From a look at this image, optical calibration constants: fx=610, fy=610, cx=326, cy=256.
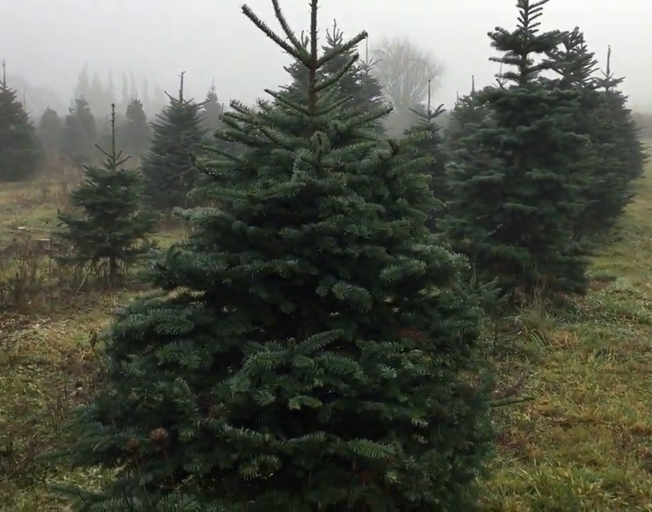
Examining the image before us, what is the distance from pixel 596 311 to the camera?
8984mm

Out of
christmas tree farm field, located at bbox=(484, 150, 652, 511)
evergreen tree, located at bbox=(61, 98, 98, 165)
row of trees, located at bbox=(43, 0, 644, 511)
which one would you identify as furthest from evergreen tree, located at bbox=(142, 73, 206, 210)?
evergreen tree, located at bbox=(61, 98, 98, 165)

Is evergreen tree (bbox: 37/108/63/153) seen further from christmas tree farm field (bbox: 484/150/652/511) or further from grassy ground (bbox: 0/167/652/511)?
christmas tree farm field (bbox: 484/150/652/511)

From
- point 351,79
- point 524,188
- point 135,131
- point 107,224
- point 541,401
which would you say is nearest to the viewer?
point 541,401

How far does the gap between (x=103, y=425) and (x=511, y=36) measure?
803cm

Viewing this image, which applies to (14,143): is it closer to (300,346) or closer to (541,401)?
(541,401)

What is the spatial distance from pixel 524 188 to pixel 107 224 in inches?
279

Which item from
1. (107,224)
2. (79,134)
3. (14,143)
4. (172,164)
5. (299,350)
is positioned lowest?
(299,350)

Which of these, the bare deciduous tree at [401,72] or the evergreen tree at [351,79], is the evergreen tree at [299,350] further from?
the bare deciduous tree at [401,72]

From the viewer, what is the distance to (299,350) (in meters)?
3.01

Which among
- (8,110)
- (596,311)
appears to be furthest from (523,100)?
(8,110)

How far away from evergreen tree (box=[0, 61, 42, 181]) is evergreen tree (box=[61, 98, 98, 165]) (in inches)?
295

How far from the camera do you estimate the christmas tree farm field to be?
428cm

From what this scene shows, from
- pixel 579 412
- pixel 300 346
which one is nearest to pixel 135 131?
pixel 579 412

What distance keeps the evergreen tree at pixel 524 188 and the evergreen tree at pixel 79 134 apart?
29233 millimetres
